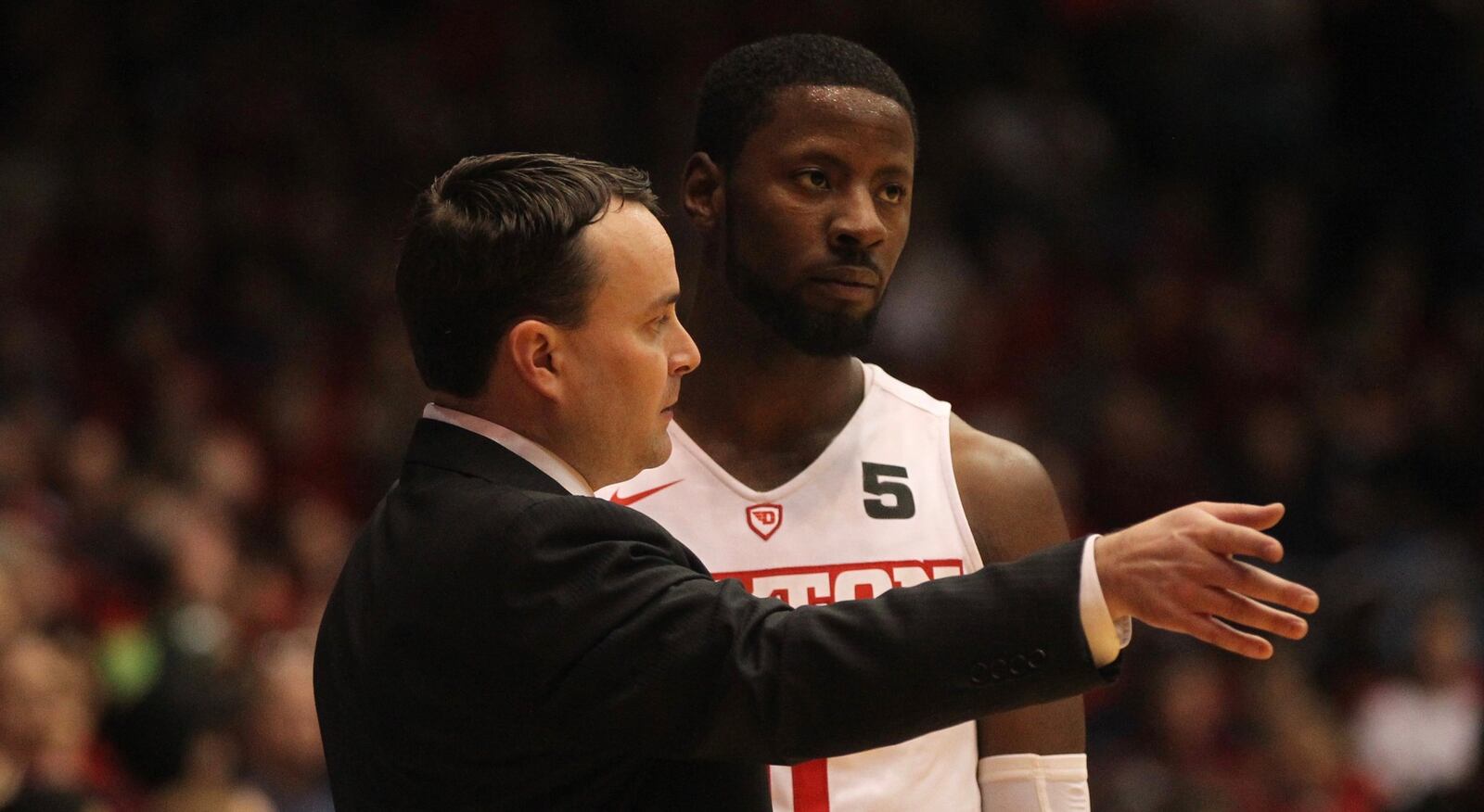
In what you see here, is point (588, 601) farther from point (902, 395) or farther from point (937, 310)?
point (937, 310)

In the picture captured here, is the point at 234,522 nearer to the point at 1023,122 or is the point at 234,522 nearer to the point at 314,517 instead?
the point at 314,517

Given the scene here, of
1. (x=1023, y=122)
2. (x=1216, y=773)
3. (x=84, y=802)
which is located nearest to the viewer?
(x=84, y=802)

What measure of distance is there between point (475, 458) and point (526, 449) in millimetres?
68

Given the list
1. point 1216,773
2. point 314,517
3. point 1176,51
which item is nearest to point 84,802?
point 314,517

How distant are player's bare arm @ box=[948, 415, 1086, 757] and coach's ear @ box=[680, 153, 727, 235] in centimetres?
58

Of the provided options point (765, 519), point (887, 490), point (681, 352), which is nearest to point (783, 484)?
point (765, 519)

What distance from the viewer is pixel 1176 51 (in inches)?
432

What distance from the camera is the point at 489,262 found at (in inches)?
91.5

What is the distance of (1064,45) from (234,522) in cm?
609

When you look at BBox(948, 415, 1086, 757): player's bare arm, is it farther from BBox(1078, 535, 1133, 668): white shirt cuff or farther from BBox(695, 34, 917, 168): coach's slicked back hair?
BBox(1078, 535, 1133, 668): white shirt cuff

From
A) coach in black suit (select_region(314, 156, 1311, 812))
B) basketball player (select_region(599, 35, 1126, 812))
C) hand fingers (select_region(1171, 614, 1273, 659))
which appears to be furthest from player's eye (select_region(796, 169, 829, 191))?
hand fingers (select_region(1171, 614, 1273, 659))

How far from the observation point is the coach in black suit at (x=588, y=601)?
6.80 ft

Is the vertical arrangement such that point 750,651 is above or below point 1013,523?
below

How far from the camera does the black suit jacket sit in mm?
2076
